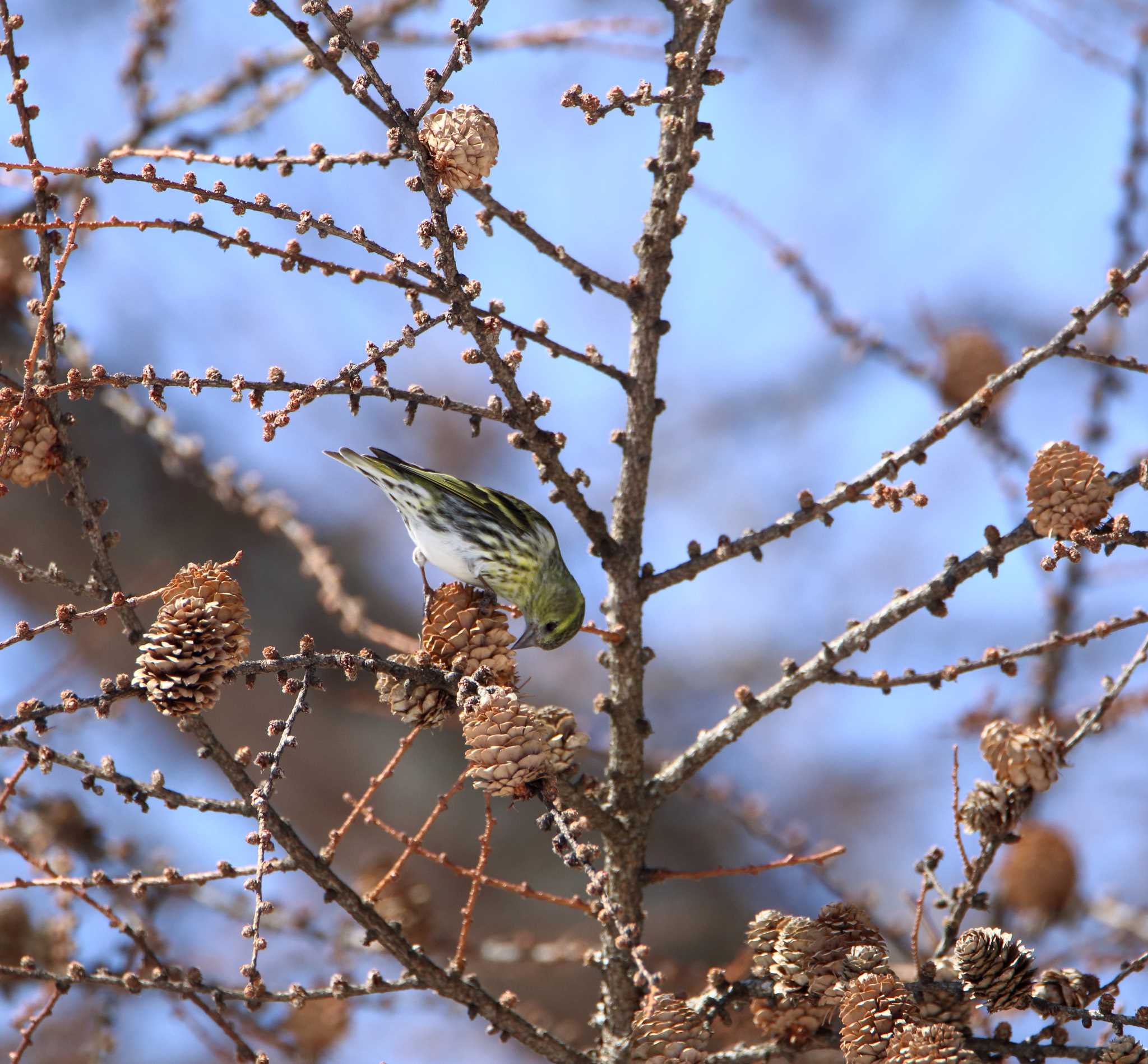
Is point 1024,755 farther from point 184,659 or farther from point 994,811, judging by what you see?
point 184,659

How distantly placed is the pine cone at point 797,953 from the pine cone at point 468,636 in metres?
0.56

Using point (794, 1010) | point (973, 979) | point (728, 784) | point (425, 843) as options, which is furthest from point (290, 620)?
point (973, 979)

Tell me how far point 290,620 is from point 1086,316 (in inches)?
109

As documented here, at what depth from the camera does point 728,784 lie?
2.61 m

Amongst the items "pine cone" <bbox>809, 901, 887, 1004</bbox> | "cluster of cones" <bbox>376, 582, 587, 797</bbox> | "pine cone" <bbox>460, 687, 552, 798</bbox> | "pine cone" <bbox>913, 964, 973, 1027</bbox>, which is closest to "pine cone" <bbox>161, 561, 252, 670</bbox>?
"cluster of cones" <bbox>376, 582, 587, 797</bbox>

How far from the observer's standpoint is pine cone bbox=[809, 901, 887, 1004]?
5.16 feet

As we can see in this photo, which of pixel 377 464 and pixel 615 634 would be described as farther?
pixel 377 464

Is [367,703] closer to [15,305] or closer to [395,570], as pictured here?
[395,570]

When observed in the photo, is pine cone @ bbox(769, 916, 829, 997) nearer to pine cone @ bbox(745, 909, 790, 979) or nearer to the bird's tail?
pine cone @ bbox(745, 909, 790, 979)

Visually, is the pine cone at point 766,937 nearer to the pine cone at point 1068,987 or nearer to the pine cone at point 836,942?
the pine cone at point 836,942

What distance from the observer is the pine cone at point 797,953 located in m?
1.59

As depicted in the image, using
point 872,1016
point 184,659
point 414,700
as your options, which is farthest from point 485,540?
point 872,1016

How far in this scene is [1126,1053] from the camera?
1422mm

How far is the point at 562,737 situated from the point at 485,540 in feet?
3.73
